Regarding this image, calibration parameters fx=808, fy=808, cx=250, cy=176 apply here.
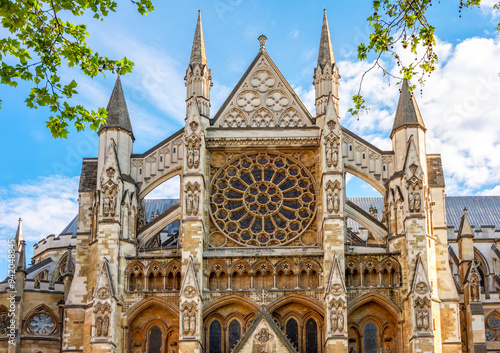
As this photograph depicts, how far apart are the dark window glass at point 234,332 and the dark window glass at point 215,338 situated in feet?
1.41

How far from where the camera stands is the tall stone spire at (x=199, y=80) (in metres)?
34.5

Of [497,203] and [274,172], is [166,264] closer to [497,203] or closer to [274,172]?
[274,172]

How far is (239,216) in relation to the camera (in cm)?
3341

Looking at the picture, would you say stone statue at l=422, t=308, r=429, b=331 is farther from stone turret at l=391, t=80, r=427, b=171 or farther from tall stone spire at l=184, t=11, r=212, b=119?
tall stone spire at l=184, t=11, r=212, b=119

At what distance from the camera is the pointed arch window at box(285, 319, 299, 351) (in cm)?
3163

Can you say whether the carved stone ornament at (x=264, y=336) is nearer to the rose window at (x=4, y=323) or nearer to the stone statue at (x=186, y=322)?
the stone statue at (x=186, y=322)

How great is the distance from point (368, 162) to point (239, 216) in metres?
5.89

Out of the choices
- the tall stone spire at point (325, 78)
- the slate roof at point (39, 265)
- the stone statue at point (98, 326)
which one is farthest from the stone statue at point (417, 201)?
A: the slate roof at point (39, 265)

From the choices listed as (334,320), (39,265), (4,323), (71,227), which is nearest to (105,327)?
(334,320)

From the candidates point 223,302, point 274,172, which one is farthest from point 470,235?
point 223,302

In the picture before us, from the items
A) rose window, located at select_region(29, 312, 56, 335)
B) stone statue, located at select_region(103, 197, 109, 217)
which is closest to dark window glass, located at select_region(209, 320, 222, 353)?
stone statue, located at select_region(103, 197, 109, 217)

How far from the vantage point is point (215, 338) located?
1247 inches

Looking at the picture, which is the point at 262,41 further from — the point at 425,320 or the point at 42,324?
the point at 42,324

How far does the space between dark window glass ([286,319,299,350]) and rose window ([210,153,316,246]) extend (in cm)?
327
